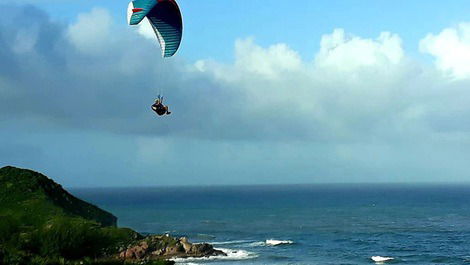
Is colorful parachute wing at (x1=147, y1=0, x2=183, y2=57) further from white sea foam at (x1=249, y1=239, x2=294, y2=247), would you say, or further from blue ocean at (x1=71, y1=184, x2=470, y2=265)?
white sea foam at (x1=249, y1=239, x2=294, y2=247)

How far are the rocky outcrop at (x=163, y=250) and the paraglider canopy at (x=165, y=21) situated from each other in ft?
125

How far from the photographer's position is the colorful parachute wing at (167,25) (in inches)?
1259

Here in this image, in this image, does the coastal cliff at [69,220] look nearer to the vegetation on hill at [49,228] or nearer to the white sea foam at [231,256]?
the vegetation on hill at [49,228]

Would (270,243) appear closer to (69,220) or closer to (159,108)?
(69,220)

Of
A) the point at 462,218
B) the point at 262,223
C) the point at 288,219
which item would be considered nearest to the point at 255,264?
the point at 262,223

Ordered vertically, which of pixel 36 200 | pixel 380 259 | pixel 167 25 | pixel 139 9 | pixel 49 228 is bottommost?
pixel 380 259

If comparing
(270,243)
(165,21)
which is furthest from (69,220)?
(270,243)

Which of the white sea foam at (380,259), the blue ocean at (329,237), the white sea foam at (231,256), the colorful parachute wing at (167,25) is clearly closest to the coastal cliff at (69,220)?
the white sea foam at (231,256)

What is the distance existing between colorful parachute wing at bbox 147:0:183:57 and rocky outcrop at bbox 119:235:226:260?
125ft

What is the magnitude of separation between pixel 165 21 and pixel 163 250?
42544 millimetres

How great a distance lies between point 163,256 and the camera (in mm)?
69312

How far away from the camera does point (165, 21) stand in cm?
3247

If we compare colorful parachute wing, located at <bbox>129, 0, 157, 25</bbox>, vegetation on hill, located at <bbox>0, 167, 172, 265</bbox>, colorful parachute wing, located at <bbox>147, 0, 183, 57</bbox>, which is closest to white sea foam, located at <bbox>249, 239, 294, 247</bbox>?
vegetation on hill, located at <bbox>0, 167, 172, 265</bbox>

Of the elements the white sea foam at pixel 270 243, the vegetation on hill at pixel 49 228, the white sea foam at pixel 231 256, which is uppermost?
the vegetation on hill at pixel 49 228
